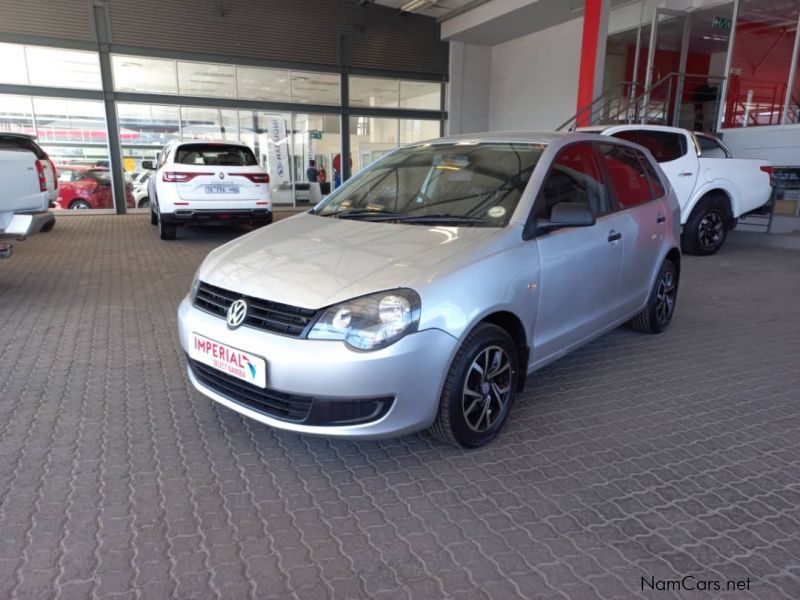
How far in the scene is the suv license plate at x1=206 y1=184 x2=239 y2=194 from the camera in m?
8.79

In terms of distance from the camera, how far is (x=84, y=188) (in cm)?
1492

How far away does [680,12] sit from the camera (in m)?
13.2

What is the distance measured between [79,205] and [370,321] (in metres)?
15.6

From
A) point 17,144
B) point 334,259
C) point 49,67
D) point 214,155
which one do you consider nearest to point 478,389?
point 334,259

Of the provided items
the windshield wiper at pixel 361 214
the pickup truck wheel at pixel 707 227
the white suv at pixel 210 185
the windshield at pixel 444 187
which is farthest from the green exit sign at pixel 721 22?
the windshield wiper at pixel 361 214

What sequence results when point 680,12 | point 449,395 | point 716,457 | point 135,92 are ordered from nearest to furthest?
point 449,395 < point 716,457 < point 680,12 < point 135,92

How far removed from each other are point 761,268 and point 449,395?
733 centimetres

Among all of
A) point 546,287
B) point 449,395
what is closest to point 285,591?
point 449,395

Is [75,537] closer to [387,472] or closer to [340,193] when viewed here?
[387,472]

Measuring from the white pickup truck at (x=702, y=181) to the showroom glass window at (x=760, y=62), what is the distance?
4684 millimetres

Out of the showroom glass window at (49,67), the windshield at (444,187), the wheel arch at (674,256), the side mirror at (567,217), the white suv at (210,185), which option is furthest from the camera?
the showroom glass window at (49,67)

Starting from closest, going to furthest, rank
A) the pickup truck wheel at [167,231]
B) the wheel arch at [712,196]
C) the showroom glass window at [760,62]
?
the wheel arch at [712,196], the pickup truck wheel at [167,231], the showroom glass window at [760,62]

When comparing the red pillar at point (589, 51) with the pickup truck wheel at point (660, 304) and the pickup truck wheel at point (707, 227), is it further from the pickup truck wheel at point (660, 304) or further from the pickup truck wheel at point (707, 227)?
the pickup truck wheel at point (660, 304)

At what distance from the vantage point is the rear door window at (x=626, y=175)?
379 centimetres
